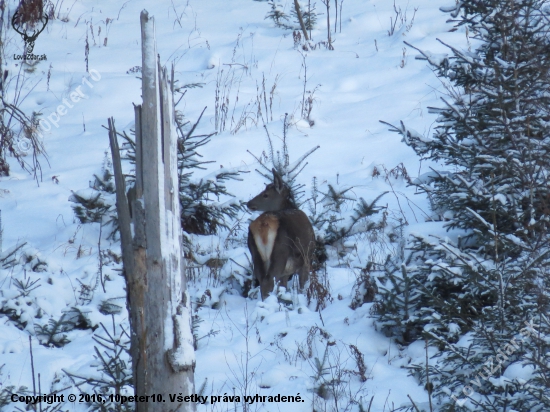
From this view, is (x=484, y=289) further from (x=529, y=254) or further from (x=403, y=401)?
(x=403, y=401)

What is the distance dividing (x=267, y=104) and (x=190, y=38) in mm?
3910

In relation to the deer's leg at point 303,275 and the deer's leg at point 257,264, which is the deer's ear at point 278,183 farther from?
the deer's leg at point 303,275

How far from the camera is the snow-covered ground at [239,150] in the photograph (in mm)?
5125

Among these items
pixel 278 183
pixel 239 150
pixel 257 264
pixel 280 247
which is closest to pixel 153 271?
pixel 257 264

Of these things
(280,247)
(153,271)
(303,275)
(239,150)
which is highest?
(239,150)

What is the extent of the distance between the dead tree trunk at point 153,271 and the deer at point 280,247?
11.3 feet

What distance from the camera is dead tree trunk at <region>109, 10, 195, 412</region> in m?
3.30

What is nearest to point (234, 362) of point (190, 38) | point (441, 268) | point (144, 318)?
point (441, 268)

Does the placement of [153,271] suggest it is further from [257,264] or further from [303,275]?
[303,275]

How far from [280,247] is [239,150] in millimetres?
3934

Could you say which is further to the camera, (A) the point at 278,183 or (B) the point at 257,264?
(A) the point at 278,183

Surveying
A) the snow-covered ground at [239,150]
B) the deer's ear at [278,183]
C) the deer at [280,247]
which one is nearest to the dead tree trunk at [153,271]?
the snow-covered ground at [239,150]

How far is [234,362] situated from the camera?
5.21 metres

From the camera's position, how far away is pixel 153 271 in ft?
10.9
